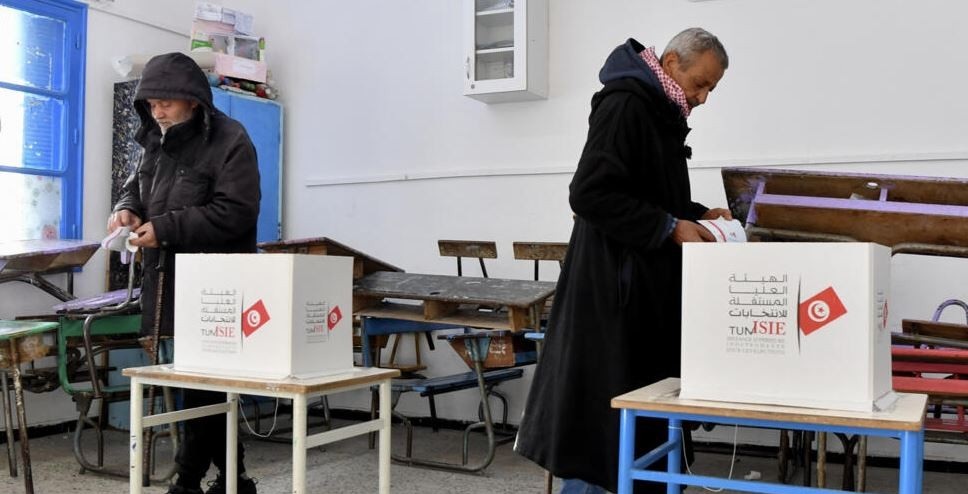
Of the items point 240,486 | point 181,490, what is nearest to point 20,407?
point 181,490

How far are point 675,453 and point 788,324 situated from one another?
57 centimetres

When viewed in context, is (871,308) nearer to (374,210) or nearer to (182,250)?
(182,250)

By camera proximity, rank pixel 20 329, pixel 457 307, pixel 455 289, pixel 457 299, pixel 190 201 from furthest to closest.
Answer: pixel 457 307
pixel 455 289
pixel 457 299
pixel 20 329
pixel 190 201

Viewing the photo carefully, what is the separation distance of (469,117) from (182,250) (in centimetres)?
260

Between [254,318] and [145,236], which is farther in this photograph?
[145,236]

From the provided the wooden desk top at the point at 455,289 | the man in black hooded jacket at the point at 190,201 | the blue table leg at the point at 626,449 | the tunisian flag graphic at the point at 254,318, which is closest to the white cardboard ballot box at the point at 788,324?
the blue table leg at the point at 626,449

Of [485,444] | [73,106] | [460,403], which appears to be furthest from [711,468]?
[73,106]

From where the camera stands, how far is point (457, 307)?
3938 millimetres

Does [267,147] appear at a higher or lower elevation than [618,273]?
higher

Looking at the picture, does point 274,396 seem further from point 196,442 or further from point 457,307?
point 457,307

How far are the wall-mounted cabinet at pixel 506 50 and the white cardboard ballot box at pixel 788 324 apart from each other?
10.4 feet

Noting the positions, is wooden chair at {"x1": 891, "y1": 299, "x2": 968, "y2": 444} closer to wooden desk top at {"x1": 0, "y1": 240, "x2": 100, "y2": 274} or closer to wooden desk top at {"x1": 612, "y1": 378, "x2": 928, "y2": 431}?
wooden desk top at {"x1": 612, "y1": 378, "x2": 928, "y2": 431}

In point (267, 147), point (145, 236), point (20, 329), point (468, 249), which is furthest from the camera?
point (267, 147)

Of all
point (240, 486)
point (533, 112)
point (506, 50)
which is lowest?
point (240, 486)
